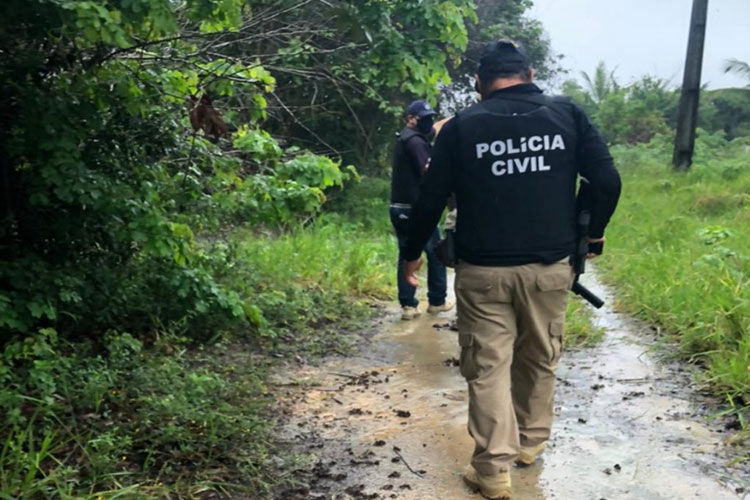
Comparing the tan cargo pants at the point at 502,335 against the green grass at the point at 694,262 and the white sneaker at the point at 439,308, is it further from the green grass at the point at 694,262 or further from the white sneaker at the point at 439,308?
the white sneaker at the point at 439,308

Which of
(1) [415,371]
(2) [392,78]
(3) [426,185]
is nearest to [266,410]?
(1) [415,371]

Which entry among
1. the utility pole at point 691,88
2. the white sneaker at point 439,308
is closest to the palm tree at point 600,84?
the utility pole at point 691,88

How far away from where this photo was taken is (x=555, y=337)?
3.21 metres

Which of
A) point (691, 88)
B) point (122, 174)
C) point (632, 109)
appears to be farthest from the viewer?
point (632, 109)

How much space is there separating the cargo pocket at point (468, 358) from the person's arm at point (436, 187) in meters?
0.52

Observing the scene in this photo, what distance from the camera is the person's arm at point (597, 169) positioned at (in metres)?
3.09

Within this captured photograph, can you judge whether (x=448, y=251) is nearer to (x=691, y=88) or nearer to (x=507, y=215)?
(x=507, y=215)

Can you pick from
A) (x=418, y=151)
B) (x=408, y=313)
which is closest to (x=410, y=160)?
(x=418, y=151)

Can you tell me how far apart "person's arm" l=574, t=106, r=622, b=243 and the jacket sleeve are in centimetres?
56

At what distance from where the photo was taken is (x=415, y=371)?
4836 millimetres

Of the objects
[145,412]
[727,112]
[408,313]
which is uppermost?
[727,112]

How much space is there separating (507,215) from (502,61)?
2.23ft

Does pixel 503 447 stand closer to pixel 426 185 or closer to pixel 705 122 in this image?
pixel 426 185

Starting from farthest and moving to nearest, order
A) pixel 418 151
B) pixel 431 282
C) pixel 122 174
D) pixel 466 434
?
pixel 431 282, pixel 418 151, pixel 122 174, pixel 466 434
